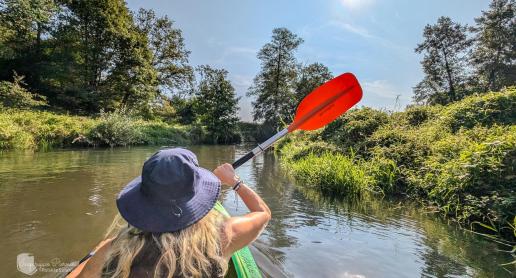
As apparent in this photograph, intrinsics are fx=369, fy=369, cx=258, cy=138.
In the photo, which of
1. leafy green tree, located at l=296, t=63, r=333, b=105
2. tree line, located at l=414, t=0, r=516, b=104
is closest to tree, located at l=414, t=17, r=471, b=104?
tree line, located at l=414, t=0, r=516, b=104

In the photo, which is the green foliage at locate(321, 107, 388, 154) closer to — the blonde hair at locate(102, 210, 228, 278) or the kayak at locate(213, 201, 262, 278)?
the kayak at locate(213, 201, 262, 278)

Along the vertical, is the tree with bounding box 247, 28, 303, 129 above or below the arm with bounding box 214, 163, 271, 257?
above

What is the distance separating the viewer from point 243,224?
1.53 m

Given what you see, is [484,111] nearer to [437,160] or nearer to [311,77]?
[437,160]

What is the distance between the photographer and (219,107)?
2734 centimetres

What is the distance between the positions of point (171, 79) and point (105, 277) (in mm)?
31675

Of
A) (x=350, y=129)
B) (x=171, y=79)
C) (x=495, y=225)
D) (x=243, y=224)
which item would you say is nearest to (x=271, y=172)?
(x=350, y=129)

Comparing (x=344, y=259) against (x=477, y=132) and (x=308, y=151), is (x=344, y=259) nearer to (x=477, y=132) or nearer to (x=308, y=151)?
(x=477, y=132)

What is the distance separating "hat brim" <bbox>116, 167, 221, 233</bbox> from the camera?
1250mm

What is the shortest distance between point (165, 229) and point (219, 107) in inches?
1037

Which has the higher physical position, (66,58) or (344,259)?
(66,58)

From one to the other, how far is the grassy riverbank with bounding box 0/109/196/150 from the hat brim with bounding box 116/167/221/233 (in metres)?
14.1

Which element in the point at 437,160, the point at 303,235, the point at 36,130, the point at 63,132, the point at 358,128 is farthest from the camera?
the point at 63,132

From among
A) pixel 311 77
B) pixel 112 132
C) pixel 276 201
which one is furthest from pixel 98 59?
pixel 276 201
